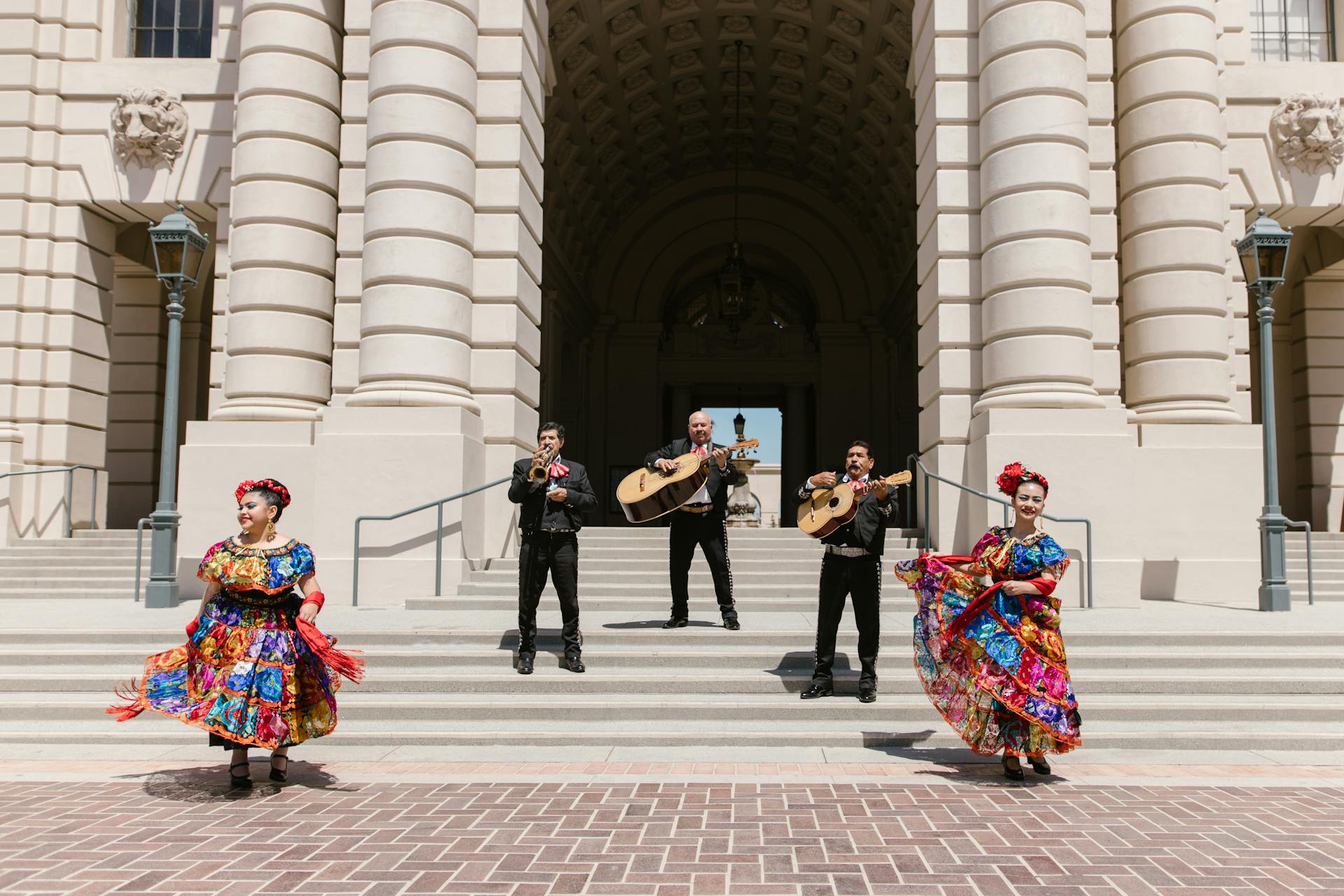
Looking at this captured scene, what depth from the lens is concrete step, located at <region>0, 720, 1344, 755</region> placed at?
6.98 metres

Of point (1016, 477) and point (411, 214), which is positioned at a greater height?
point (411, 214)

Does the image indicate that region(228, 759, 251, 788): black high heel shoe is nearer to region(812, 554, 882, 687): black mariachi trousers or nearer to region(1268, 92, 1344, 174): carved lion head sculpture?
region(812, 554, 882, 687): black mariachi trousers

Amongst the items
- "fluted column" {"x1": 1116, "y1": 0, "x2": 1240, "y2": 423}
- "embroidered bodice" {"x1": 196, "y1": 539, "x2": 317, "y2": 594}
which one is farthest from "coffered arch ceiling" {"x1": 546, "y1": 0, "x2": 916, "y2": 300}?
A: "embroidered bodice" {"x1": 196, "y1": 539, "x2": 317, "y2": 594}

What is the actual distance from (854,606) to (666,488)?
203 centimetres

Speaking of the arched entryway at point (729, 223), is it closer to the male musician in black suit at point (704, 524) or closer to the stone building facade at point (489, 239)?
the stone building facade at point (489, 239)

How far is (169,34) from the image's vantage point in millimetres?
16812

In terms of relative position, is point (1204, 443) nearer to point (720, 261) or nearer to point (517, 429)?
point (517, 429)

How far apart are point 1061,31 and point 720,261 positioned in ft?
59.1

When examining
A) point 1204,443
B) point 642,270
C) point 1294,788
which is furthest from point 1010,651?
point 642,270

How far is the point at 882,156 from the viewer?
2261 centimetres

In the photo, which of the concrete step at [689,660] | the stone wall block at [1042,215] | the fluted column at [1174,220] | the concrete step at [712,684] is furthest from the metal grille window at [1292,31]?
the concrete step at [712,684]

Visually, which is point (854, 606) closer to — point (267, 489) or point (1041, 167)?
point (267, 489)

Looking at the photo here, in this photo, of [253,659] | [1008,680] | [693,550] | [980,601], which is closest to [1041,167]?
[693,550]

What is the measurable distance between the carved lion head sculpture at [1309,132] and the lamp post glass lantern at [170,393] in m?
14.4
